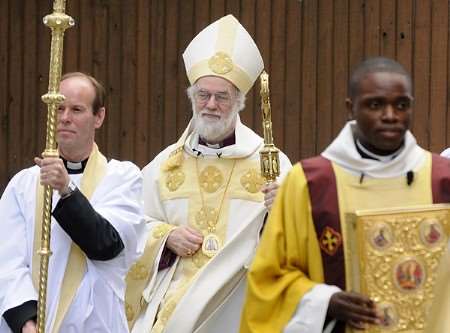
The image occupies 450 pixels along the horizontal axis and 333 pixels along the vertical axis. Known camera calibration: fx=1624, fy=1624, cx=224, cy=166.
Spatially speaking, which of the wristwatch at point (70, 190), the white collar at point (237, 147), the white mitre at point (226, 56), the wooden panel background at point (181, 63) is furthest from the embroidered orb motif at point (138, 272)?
the wooden panel background at point (181, 63)

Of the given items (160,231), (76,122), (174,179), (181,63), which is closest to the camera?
(76,122)

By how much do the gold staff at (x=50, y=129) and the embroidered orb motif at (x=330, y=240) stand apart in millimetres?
1764

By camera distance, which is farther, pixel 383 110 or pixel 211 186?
pixel 211 186

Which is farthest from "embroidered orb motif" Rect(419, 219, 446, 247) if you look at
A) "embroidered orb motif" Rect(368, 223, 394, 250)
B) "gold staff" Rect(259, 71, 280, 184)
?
"gold staff" Rect(259, 71, 280, 184)

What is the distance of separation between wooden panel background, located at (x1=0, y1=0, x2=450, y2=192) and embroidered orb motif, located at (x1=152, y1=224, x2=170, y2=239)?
2.70m

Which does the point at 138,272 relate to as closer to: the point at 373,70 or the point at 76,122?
the point at 76,122

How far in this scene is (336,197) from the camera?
5480 mm

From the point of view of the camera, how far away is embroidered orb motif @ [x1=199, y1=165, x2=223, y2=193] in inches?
332

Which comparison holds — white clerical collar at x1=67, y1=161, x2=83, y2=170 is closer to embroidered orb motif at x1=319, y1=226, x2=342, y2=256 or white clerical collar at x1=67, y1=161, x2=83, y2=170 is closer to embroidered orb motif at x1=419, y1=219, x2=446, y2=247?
embroidered orb motif at x1=319, y1=226, x2=342, y2=256

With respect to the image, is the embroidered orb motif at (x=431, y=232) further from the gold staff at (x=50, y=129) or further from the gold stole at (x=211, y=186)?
the gold stole at (x=211, y=186)

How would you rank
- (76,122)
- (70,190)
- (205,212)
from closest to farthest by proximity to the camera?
1. (70,190)
2. (76,122)
3. (205,212)

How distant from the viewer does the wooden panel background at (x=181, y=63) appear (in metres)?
10.6

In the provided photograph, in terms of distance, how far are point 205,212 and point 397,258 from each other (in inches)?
119

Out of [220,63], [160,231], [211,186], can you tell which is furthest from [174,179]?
[220,63]
